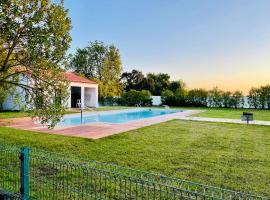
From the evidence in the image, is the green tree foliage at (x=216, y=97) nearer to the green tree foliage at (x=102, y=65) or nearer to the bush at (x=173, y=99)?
the bush at (x=173, y=99)

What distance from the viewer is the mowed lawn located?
6551mm

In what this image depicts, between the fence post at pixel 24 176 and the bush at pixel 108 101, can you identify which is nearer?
the fence post at pixel 24 176

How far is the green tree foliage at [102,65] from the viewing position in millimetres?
45453

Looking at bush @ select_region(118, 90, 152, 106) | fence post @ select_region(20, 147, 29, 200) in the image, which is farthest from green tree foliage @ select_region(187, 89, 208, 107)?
fence post @ select_region(20, 147, 29, 200)

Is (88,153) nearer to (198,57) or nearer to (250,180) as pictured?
(250,180)

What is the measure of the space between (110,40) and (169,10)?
69.9ft

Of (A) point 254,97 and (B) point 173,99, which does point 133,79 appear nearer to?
(B) point 173,99

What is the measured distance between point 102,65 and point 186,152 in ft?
131

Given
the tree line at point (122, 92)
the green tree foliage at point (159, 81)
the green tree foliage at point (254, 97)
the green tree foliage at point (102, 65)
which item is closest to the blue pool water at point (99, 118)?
the tree line at point (122, 92)

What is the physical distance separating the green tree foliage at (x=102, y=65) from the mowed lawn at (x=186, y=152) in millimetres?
32650

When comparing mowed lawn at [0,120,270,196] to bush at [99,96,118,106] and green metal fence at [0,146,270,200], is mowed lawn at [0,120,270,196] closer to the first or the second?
green metal fence at [0,146,270,200]

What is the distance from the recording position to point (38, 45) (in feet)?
29.7

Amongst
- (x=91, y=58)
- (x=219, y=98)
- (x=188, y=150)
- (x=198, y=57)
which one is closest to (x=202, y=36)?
(x=198, y=57)

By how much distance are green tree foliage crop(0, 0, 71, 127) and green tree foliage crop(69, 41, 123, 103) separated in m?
33.5
